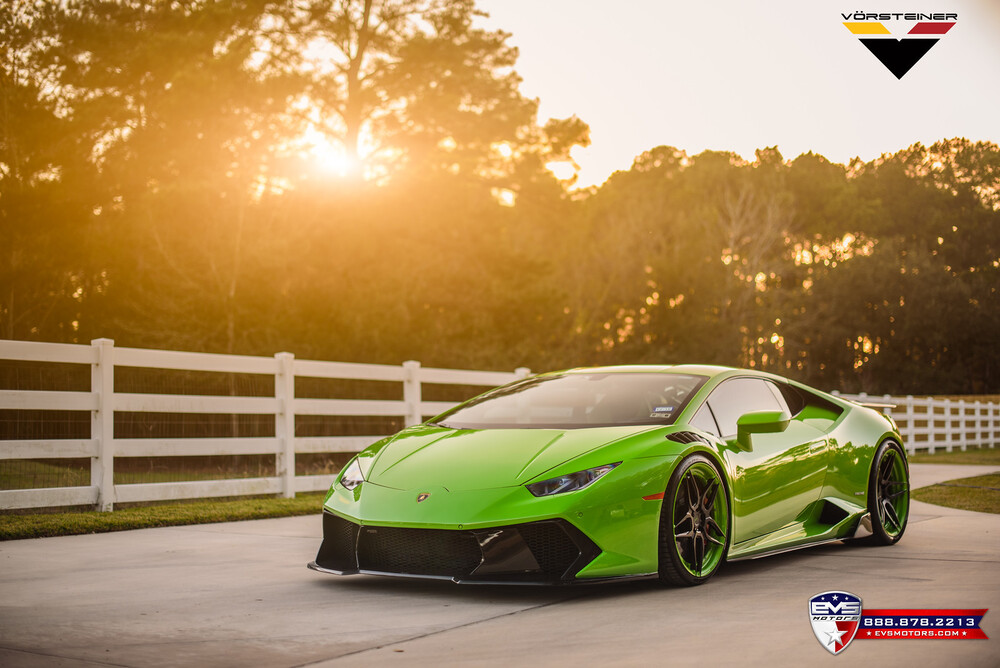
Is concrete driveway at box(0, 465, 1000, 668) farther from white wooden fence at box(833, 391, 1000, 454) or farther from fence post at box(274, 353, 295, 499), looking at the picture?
white wooden fence at box(833, 391, 1000, 454)

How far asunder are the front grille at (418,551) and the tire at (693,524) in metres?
0.99

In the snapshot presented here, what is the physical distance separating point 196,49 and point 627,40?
14.3 metres

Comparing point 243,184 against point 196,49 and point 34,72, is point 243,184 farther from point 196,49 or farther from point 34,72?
point 34,72

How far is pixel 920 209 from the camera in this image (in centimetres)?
6322

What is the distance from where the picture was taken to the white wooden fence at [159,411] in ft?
29.2

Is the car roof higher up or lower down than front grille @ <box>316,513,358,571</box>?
higher up

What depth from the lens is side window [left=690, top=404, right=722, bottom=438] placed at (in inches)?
240

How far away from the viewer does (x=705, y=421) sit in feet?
20.3

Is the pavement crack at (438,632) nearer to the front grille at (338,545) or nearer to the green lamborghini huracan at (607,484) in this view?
the green lamborghini huracan at (607,484)

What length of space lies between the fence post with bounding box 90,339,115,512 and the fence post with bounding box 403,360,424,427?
4.04m

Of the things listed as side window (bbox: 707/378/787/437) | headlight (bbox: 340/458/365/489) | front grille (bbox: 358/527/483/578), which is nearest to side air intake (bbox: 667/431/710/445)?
side window (bbox: 707/378/787/437)

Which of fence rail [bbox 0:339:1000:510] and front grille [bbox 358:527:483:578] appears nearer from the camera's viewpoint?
front grille [bbox 358:527:483:578]

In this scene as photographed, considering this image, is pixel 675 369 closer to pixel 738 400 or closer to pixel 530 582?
pixel 738 400

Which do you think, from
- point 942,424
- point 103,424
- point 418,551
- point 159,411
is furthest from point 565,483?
point 942,424
